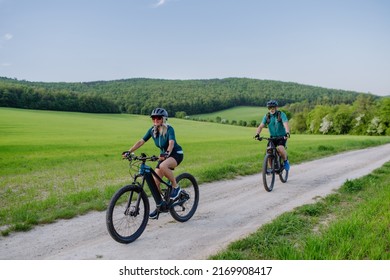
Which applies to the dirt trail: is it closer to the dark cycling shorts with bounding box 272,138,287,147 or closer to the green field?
the dark cycling shorts with bounding box 272,138,287,147

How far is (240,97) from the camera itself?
21719 mm

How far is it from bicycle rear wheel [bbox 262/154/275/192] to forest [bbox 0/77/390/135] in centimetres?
786

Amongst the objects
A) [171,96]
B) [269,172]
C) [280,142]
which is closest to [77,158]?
[171,96]

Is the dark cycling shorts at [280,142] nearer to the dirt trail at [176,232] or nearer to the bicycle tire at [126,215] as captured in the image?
the dirt trail at [176,232]

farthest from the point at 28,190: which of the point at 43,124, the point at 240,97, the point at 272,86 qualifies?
the point at 43,124

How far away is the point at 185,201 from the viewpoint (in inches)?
298

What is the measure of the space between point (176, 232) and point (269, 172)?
16.2 ft

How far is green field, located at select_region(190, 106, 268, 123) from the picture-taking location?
21.3 metres

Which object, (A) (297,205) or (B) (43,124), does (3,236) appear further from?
(B) (43,124)

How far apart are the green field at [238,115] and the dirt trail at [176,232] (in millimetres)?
11057

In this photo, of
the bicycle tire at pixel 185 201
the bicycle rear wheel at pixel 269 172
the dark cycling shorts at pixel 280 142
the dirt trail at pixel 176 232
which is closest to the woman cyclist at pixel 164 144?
the bicycle tire at pixel 185 201

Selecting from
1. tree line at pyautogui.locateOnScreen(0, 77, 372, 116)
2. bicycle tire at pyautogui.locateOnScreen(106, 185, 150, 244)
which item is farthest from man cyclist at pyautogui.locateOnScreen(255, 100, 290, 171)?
tree line at pyautogui.locateOnScreen(0, 77, 372, 116)

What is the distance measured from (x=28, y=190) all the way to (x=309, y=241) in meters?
9.66

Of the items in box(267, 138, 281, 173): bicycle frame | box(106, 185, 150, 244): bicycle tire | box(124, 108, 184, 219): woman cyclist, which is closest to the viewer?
box(106, 185, 150, 244): bicycle tire
